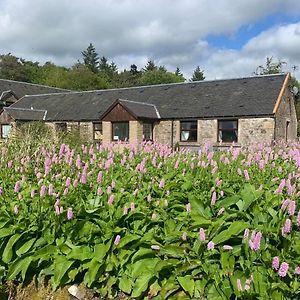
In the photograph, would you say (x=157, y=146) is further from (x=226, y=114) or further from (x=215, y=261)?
(x=226, y=114)

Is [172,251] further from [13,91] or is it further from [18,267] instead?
[13,91]

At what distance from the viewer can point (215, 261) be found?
271 centimetres

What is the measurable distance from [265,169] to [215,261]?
2083 millimetres

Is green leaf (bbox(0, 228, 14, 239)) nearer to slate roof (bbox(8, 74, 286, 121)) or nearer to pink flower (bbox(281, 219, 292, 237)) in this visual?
pink flower (bbox(281, 219, 292, 237))

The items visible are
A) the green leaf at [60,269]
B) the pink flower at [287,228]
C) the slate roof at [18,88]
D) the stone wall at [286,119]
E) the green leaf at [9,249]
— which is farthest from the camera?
the slate roof at [18,88]

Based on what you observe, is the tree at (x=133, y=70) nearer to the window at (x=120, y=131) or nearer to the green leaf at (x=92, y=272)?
the window at (x=120, y=131)

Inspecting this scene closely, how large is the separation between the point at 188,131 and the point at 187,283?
76.3 ft

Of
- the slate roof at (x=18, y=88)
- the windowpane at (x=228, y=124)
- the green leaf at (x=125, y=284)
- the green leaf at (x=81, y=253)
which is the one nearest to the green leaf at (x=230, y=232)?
the green leaf at (x=125, y=284)

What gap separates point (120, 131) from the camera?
2631 centimetres

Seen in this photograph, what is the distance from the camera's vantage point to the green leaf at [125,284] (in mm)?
2910

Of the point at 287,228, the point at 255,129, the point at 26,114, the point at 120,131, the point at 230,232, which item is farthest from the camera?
the point at 26,114

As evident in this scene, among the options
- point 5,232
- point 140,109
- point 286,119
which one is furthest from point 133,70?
point 5,232

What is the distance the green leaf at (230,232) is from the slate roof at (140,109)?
73.5 feet

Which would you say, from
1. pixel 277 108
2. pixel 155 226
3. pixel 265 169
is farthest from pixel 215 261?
pixel 277 108
